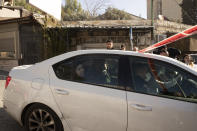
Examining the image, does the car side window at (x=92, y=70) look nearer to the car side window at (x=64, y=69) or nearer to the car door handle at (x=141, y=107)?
the car side window at (x=64, y=69)

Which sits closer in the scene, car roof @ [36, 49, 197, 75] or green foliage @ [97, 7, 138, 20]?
car roof @ [36, 49, 197, 75]

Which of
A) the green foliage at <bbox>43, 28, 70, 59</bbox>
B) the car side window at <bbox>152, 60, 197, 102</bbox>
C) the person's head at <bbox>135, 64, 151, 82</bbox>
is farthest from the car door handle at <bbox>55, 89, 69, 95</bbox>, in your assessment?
the green foliage at <bbox>43, 28, 70, 59</bbox>

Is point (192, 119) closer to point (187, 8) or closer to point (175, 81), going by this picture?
point (175, 81)

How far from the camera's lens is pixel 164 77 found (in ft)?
8.68

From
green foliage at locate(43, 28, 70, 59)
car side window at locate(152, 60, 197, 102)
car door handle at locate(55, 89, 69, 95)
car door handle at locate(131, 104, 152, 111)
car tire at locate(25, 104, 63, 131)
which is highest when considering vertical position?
green foliage at locate(43, 28, 70, 59)

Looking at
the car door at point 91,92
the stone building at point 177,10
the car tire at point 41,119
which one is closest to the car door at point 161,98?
the car door at point 91,92

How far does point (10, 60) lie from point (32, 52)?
133cm

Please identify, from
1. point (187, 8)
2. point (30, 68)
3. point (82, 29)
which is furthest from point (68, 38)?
point (187, 8)

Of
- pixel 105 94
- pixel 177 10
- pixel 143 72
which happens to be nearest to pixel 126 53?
pixel 143 72

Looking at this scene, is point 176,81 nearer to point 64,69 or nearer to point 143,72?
point 143,72

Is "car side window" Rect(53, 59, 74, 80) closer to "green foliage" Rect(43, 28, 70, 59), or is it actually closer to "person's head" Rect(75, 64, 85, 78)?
"person's head" Rect(75, 64, 85, 78)

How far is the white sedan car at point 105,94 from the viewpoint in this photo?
247 cm

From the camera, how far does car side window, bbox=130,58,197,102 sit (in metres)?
2.52

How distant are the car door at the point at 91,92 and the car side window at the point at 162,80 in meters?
0.24
